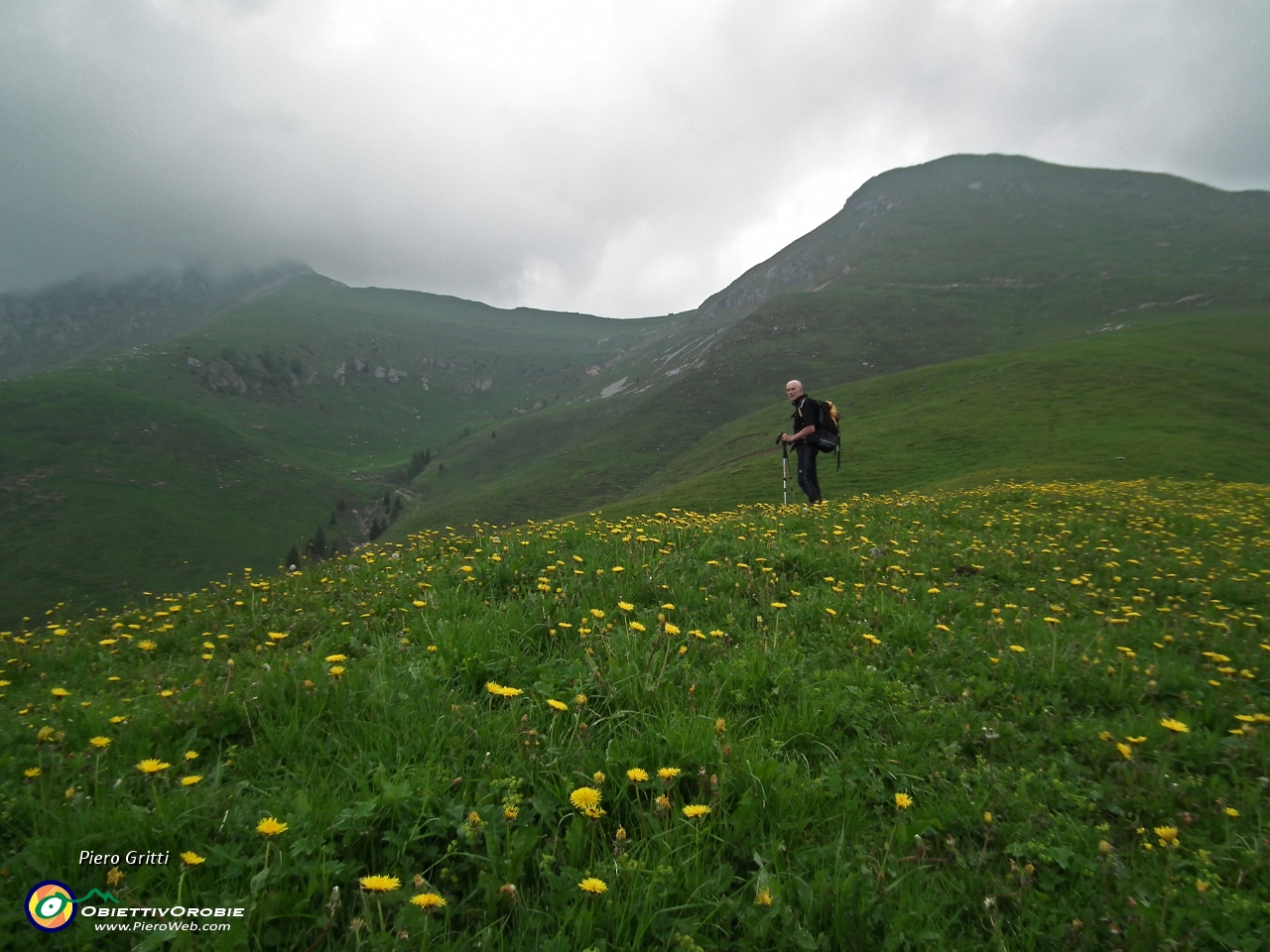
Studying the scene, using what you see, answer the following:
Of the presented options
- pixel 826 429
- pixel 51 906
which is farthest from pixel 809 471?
pixel 51 906

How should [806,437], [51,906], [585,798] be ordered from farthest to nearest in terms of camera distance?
[806,437], [585,798], [51,906]

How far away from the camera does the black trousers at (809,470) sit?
15.7 meters

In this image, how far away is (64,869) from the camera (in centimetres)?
269

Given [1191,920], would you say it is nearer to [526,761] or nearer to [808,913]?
[808,913]

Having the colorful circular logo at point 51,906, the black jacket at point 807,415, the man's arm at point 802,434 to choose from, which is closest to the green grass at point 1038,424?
the black jacket at point 807,415

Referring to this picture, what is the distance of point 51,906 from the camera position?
100 inches

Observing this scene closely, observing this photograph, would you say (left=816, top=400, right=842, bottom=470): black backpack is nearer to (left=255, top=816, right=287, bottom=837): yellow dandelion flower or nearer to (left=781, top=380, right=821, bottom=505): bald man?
(left=781, top=380, right=821, bottom=505): bald man

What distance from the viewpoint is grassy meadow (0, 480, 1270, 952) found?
2740 mm

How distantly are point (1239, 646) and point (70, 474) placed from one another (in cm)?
23928

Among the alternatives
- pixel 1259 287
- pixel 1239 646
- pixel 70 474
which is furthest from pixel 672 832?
pixel 70 474

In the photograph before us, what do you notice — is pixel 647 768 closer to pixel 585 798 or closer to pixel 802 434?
pixel 585 798

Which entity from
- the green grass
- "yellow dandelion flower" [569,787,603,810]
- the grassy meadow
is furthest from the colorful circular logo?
the green grass

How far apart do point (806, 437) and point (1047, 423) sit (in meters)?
63.9

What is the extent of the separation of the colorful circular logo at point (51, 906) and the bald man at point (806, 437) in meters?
14.3
